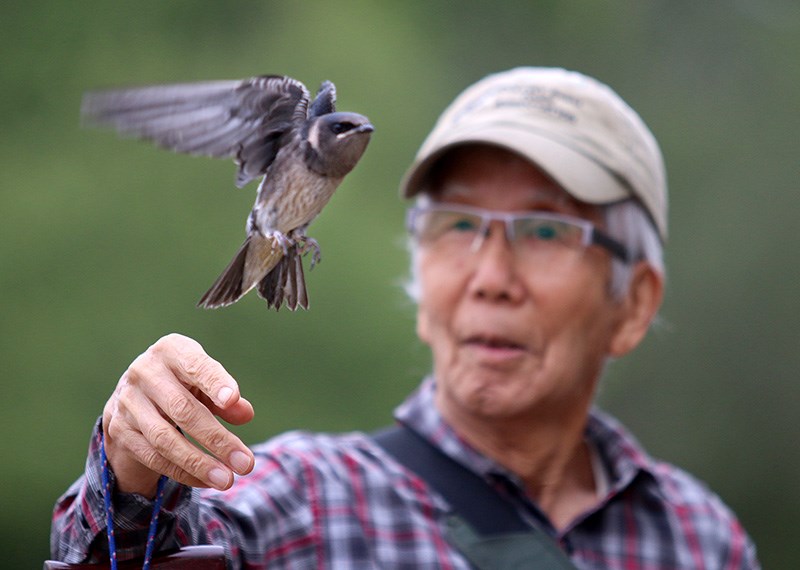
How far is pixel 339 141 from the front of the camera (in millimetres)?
1004

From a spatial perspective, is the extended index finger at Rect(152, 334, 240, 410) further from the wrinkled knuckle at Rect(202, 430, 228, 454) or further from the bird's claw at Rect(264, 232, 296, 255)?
the bird's claw at Rect(264, 232, 296, 255)

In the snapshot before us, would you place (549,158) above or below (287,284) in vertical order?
above

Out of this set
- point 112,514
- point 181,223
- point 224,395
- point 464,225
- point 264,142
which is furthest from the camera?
point 181,223

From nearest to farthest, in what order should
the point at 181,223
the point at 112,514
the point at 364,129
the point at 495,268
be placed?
the point at 364,129 → the point at 112,514 → the point at 495,268 → the point at 181,223

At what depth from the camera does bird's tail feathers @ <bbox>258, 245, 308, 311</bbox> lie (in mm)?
1046

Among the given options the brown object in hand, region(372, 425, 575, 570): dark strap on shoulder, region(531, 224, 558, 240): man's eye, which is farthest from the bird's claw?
region(531, 224, 558, 240): man's eye

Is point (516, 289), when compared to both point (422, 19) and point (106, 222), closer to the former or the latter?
point (106, 222)

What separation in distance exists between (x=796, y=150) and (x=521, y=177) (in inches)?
315

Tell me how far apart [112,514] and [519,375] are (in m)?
1.44

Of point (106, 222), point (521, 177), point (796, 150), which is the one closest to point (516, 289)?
point (521, 177)

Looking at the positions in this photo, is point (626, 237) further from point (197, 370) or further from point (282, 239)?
point (282, 239)

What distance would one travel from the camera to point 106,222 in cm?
512

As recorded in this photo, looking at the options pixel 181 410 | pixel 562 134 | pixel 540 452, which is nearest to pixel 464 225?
pixel 562 134

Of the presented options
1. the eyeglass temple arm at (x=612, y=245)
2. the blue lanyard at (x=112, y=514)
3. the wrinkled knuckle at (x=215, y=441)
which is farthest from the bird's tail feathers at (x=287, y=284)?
the eyeglass temple arm at (x=612, y=245)
